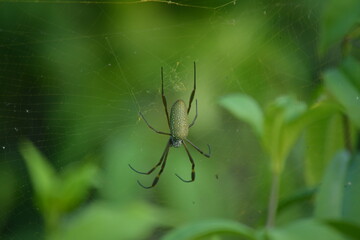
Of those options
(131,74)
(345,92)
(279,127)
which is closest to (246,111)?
(279,127)

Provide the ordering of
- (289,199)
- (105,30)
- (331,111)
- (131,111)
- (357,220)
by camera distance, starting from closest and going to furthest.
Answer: (357,220), (331,111), (289,199), (105,30), (131,111)

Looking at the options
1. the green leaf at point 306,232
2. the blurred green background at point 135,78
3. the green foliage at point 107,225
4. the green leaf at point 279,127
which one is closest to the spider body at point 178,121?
the blurred green background at point 135,78

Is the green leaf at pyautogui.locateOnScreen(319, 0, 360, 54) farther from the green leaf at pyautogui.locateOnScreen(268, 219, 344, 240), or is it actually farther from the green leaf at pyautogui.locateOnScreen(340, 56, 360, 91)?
the green leaf at pyautogui.locateOnScreen(268, 219, 344, 240)

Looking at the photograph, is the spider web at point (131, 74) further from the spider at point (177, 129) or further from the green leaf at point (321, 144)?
the green leaf at point (321, 144)

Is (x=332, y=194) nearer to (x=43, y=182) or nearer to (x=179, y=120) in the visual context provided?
(x=43, y=182)

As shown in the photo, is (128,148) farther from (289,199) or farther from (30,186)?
(289,199)

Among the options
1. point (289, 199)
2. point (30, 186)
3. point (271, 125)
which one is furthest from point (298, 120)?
point (30, 186)

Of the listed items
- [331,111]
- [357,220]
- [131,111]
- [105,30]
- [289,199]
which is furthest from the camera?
[131,111]
